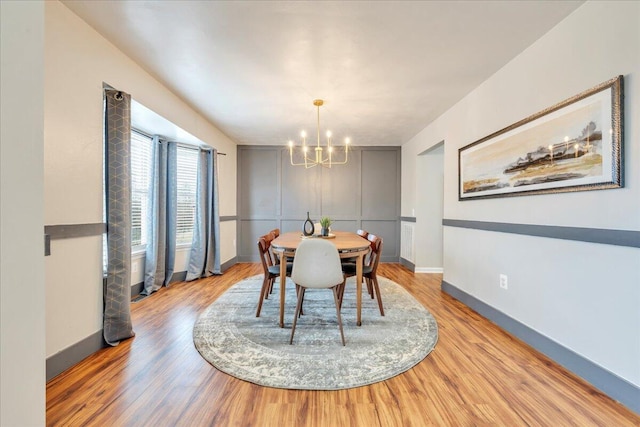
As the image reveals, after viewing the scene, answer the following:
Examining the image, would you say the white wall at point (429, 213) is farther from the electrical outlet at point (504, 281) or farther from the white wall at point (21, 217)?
the white wall at point (21, 217)

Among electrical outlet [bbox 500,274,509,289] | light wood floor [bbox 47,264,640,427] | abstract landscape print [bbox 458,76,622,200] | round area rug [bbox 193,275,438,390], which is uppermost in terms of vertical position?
abstract landscape print [bbox 458,76,622,200]

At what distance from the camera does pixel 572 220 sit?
5.72 ft

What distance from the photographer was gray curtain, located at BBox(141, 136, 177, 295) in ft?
11.1

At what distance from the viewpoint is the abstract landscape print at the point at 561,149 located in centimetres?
152

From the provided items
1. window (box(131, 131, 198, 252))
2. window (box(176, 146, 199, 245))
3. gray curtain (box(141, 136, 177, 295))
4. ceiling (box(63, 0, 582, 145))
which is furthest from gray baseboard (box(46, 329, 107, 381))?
ceiling (box(63, 0, 582, 145))

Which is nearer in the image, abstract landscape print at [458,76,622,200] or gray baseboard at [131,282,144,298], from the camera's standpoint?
abstract landscape print at [458,76,622,200]

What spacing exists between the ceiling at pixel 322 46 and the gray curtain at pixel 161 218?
89 centimetres

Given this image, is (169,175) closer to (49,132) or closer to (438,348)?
(49,132)

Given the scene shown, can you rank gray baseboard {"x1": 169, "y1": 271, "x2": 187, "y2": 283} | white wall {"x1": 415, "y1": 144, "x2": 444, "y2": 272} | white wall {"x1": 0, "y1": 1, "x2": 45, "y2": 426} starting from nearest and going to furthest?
1. white wall {"x1": 0, "y1": 1, "x2": 45, "y2": 426}
2. gray baseboard {"x1": 169, "y1": 271, "x2": 187, "y2": 283}
3. white wall {"x1": 415, "y1": 144, "x2": 444, "y2": 272}

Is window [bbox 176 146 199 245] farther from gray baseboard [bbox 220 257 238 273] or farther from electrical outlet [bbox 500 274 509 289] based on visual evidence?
electrical outlet [bbox 500 274 509 289]

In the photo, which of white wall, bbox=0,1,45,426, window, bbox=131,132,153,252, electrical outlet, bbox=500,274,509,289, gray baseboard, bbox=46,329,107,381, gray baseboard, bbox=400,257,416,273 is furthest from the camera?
gray baseboard, bbox=400,257,416,273

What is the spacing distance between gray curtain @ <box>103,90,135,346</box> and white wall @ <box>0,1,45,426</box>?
1537 mm

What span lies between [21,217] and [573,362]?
9.38 ft

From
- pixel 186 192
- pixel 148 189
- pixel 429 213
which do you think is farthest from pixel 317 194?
pixel 148 189
